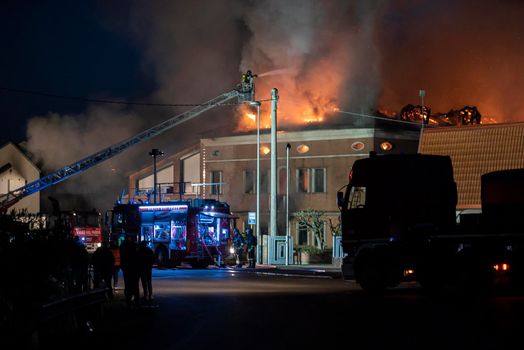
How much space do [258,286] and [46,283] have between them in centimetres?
1086

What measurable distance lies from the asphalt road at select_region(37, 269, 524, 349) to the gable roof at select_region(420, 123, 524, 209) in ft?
44.9

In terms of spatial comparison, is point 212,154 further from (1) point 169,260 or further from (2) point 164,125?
(1) point 169,260

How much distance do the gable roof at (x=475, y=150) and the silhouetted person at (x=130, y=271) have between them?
19740 mm

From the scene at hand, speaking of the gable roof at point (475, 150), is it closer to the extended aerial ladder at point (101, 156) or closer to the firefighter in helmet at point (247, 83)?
the firefighter in helmet at point (247, 83)

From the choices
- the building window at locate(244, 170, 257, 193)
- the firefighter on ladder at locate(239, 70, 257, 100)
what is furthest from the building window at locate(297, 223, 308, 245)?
the firefighter on ladder at locate(239, 70, 257, 100)

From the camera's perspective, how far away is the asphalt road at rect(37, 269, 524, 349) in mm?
12633

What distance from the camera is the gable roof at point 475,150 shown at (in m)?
35.7

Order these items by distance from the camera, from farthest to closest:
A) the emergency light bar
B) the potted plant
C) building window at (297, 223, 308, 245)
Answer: building window at (297, 223, 308, 245)
the potted plant
the emergency light bar

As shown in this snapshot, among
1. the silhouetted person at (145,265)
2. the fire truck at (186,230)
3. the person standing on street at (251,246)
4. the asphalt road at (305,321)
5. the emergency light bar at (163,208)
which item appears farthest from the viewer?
the emergency light bar at (163,208)

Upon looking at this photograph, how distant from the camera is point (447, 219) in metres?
22.7

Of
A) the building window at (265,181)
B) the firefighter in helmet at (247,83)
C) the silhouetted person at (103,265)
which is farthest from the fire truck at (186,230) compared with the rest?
the silhouetted person at (103,265)

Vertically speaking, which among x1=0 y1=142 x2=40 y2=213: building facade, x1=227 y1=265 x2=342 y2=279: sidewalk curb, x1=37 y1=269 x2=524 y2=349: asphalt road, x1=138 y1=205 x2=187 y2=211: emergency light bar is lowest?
x1=37 y1=269 x2=524 y2=349: asphalt road

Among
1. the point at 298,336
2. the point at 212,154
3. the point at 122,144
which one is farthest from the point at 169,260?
the point at 298,336

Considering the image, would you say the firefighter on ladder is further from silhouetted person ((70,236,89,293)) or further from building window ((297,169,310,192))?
silhouetted person ((70,236,89,293))
